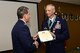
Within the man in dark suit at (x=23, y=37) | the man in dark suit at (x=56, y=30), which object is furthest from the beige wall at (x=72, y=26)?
the man in dark suit at (x=23, y=37)

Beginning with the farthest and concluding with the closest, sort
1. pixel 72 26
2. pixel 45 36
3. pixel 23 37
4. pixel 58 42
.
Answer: pixel 72 26, pixel 58 42, pixel 45 36, pixel 23 37

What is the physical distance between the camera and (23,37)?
2.31 metres

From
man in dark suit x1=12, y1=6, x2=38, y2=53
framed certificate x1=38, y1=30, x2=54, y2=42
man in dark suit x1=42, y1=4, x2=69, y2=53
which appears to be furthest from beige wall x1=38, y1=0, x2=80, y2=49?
man in dark suit x1=12, y1=6, x2=38, y2=53

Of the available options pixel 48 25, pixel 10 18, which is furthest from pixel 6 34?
pixel 48 25

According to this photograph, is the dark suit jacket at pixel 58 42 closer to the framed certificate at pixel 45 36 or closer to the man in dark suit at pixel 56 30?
the man in dark suit at pixel 56 30

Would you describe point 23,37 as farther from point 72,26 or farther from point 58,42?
point 72,26

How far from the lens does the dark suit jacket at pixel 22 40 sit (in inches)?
91.0

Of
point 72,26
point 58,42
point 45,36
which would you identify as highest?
point 45,36

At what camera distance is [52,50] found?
305 cm

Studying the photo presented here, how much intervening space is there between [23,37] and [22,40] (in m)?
0.04

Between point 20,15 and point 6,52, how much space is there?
4.83 feet

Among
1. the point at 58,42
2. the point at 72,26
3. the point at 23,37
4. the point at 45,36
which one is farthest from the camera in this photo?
the point at 72,26

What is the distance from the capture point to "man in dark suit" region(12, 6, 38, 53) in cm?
231

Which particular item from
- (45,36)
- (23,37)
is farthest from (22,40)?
(45,36)
